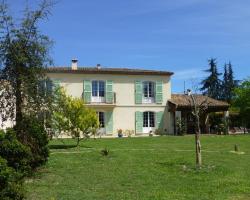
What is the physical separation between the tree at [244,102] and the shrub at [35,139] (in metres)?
33.1

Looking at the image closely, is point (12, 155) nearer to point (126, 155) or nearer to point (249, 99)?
point (126, 155)

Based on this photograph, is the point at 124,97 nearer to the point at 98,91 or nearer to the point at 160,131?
the point at 98,91

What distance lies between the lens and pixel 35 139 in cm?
1438

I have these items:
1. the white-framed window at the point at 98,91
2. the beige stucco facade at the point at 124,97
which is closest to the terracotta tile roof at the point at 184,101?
the beige stucco facade at the point at 124,97

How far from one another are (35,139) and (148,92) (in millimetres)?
25056

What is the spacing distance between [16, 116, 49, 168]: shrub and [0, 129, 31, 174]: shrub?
4.90 feet

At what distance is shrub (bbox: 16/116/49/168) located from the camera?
14.2 meters

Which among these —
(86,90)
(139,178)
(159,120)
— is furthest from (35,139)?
(159,120)

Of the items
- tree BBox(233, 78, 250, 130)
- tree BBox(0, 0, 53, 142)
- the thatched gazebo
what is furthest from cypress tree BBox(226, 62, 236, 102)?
tree BBox(0, 0, 53, 142)

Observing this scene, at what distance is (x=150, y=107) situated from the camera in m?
38.8

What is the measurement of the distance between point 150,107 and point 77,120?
16.5 metres

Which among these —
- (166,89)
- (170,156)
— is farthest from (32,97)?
(166,89)

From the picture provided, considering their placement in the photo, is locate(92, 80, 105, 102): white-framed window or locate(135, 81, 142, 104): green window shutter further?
locate(135, 81, 142, 104): green window shutter

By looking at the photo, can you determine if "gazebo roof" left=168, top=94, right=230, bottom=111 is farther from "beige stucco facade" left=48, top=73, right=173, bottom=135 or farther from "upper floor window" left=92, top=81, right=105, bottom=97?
"upper floor window" left=92, top=81, right=105, bottom=97
